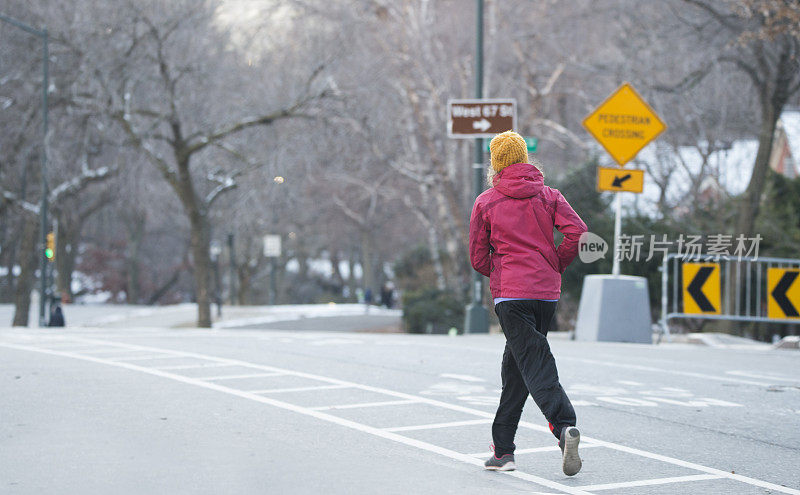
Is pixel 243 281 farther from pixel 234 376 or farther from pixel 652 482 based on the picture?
pixel 652 482

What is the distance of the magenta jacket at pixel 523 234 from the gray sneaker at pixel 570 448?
29.1 inches

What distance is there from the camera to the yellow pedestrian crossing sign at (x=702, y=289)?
52.2ft

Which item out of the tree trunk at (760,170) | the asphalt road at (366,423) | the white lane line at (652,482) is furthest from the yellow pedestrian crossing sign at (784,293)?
the white lane line at (652,482)

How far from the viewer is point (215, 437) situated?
691cm

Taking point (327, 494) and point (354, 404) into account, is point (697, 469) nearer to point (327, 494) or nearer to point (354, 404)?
point (327, 494)

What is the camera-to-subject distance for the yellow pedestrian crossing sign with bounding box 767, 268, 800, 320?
51.6 ft

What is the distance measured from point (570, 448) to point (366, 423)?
7.15 feet

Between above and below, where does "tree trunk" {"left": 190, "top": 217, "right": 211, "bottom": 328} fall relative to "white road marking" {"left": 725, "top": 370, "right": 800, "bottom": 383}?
above

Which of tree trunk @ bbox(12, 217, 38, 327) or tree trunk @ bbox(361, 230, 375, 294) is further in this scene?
tree trunk @ bbox(361, 230, 375, 294)

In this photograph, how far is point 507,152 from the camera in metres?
5.83

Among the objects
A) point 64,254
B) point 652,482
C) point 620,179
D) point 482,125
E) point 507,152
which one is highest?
point 482,125

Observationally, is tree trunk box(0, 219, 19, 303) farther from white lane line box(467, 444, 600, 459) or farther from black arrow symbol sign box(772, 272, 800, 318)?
white lane line box(467, 444, 600, 459)

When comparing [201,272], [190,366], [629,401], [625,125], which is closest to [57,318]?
[201,272]

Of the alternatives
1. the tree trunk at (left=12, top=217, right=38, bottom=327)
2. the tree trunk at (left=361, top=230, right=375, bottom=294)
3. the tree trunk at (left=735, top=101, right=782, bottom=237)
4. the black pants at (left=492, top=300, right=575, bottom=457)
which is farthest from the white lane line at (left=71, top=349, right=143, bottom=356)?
the tree trunk at (left=361, top=230, right=375, bottom=294)
